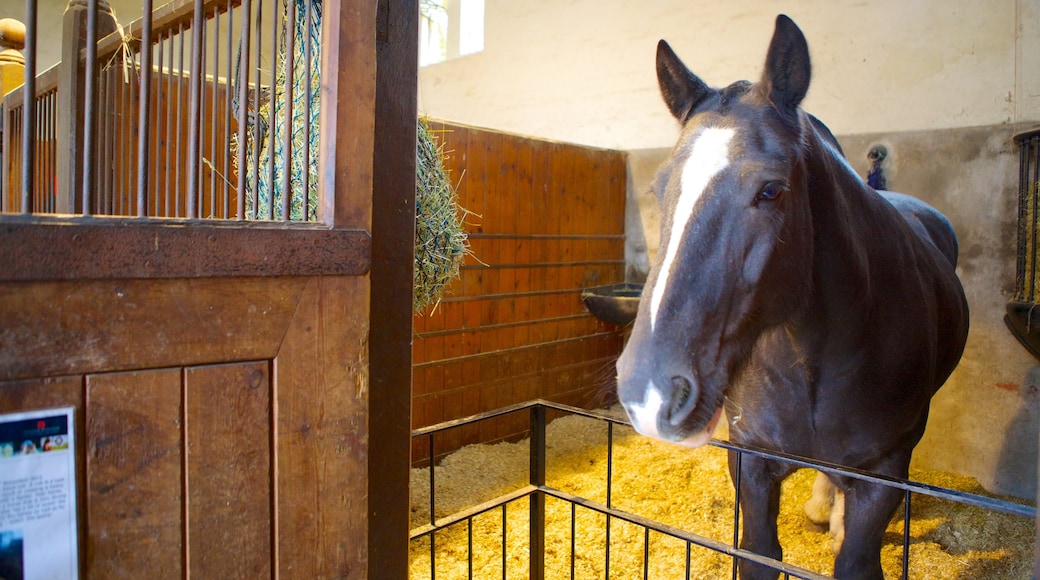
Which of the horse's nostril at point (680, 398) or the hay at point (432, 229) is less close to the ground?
the hay at point (432, 229)

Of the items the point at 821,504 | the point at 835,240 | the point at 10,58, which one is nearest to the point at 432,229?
the point at 835,240

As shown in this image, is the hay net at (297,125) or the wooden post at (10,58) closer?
the hay net at (297,125)

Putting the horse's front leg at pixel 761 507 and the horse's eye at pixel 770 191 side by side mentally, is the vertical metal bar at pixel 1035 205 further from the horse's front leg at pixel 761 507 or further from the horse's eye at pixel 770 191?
the horse's eye at pixel 770 191

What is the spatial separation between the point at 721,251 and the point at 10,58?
3034mm

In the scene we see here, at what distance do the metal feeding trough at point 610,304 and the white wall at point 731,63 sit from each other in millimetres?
1317

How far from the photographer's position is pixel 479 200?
11.7ft

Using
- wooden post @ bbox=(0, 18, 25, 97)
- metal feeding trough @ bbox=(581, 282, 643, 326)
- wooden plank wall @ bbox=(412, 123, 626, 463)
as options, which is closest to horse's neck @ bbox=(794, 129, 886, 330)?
wooden plank wall @ bbox=(412, 123, 626, 463)

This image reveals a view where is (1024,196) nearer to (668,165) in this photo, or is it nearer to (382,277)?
(668,165)

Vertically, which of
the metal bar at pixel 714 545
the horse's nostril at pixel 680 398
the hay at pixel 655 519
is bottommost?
the hay at pixel 655 519

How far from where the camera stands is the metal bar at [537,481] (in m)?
1.47

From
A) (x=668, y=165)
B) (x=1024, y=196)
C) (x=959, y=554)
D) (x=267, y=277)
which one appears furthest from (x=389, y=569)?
(x=1024, y=196)

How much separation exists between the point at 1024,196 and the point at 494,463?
3015 millimetres

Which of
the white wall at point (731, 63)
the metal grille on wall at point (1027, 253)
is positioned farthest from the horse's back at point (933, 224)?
the white wall at point (731, 63)

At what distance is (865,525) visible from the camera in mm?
1562
